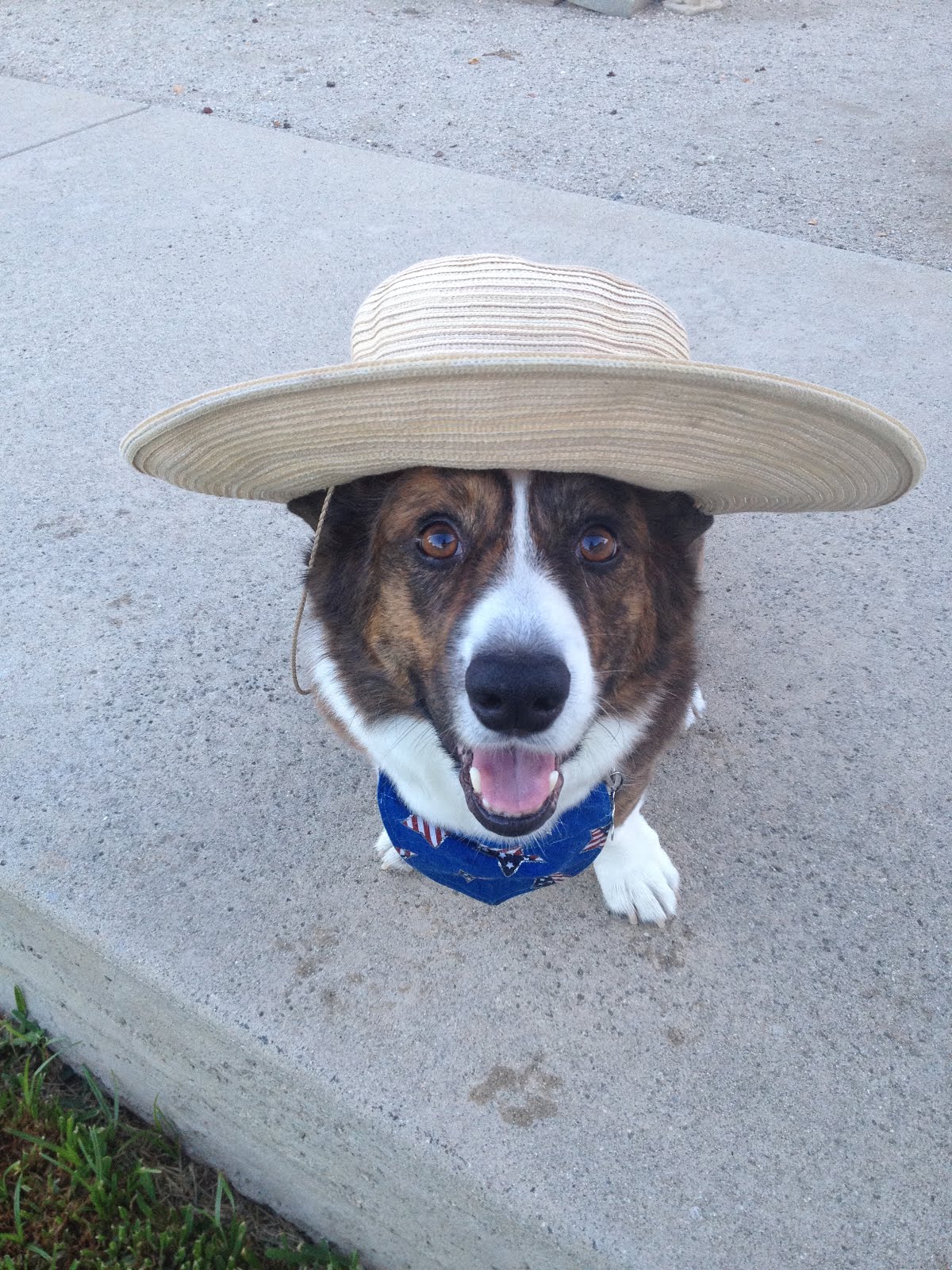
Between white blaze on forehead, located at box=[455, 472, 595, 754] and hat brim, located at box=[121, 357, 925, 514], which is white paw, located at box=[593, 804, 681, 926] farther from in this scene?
hat brim, located at box=[121, 357, 925, 514]

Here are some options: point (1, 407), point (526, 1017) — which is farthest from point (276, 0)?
point (526, 1017)

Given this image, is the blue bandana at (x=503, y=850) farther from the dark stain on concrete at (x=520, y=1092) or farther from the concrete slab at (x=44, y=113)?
the concrete slab at (x=44, y=113)

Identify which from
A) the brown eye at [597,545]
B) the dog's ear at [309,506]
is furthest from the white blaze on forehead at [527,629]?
the dog's ear at [309,506]

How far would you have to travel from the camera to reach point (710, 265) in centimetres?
466

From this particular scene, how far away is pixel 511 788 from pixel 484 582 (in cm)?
37

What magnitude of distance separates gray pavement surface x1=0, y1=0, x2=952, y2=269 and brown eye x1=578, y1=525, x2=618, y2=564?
3866mm

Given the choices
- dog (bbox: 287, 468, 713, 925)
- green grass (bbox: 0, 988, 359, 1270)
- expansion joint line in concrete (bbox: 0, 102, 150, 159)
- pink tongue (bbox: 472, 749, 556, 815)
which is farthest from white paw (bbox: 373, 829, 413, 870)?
expansion joint line in concrete (bbox: 0, 102, 150, 159)

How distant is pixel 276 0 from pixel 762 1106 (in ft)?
30.9

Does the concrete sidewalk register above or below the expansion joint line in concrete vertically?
below

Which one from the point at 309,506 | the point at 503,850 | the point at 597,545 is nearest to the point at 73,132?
the point at 309,506

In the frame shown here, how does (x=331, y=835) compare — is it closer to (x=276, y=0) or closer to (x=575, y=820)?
(x=575, y=820)

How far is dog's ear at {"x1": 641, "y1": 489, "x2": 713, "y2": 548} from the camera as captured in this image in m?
1.98

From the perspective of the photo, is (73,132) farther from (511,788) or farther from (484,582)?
(511,788)

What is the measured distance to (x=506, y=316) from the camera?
175 centimetres
